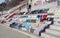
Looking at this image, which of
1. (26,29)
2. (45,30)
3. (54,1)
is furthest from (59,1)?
(45,30)

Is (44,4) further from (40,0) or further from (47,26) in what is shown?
(47,26)

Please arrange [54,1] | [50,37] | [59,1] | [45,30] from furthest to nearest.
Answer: [54,1]
[59,1]
[45,30]
[50,37]

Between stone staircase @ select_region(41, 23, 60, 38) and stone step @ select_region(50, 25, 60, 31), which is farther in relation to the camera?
stone step @ select_region(50, 25, 60, 31)

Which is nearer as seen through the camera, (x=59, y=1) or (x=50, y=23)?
(x=50, y=23)

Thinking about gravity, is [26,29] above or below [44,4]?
below

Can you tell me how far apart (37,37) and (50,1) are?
7.89 m

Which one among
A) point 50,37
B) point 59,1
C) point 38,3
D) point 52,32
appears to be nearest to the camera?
point 50,37

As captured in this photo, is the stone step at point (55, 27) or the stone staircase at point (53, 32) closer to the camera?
the stone staircase at point (53, 32)

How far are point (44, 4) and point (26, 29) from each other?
5.48 metres

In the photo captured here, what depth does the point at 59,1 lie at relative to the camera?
15.9 meters

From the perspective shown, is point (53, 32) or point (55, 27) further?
point (55, 27)

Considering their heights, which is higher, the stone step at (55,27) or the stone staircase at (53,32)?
the stone step at (55,27)

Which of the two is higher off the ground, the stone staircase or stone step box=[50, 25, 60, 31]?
stone step box=[50, 25, 60, 31]

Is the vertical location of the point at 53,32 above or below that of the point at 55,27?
below
